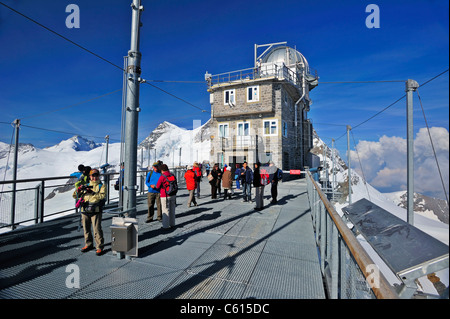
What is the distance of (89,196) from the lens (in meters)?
4.39

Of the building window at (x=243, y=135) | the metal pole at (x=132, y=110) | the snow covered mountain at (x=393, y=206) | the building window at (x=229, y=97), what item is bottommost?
the snow covered mountain at (x=393, y=206)

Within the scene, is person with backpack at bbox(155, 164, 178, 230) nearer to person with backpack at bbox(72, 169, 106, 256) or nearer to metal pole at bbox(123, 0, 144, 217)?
metal pole at bbox(123, 0, 144, 217)

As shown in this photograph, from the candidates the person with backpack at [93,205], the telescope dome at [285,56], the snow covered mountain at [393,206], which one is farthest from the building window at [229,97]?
the person with backpack at [93,205]

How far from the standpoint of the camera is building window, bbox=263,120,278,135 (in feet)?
74.1

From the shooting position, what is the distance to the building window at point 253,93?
23.0 metres

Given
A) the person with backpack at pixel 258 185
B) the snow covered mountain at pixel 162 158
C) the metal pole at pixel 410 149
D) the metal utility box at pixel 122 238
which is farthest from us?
the snow covered mountain at pixel 162 158

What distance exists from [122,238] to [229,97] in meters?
22.1

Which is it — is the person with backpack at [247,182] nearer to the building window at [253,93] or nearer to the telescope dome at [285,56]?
the building window at [253,93]

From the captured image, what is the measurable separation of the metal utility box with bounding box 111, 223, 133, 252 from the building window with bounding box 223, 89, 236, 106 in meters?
21.4

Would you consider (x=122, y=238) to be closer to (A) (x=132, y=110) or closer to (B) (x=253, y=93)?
(A) (x=132, y=110)

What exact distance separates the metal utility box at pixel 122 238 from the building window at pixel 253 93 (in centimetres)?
2099

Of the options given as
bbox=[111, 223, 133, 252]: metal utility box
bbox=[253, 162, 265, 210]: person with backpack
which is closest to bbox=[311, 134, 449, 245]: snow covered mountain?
bbox=[253, 162, 265, 210]: person with backpack
